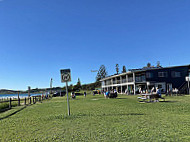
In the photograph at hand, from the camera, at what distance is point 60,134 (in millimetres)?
5035

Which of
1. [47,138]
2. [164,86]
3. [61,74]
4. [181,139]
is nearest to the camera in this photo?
[181,139]

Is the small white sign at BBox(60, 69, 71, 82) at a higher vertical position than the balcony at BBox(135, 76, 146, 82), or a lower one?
higher

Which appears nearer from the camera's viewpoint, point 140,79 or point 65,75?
point 65,75

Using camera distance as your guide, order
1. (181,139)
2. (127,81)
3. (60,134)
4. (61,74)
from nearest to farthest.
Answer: (181,139) < (60,134) < (61,74) < (127,81)

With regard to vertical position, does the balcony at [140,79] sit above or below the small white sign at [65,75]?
below

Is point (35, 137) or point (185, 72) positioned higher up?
point (185, 72)

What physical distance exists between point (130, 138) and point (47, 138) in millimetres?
2419

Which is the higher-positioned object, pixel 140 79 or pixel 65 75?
pixel 65 75

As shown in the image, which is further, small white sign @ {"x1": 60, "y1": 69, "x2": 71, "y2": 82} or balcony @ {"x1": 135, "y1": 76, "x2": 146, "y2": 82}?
balcony @ {"x1": 135, "y1": 76, "x2": 146, "y2": 82}

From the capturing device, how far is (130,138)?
433cm

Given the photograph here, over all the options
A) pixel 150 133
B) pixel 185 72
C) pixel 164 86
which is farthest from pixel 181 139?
pixel 185 72

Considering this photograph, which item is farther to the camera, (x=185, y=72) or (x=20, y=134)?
(x=185, y=72)

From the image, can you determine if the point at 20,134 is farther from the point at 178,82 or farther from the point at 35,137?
the point at 178,82

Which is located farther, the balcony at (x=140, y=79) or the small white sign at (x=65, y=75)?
the balcony at (x=140, y=79)
